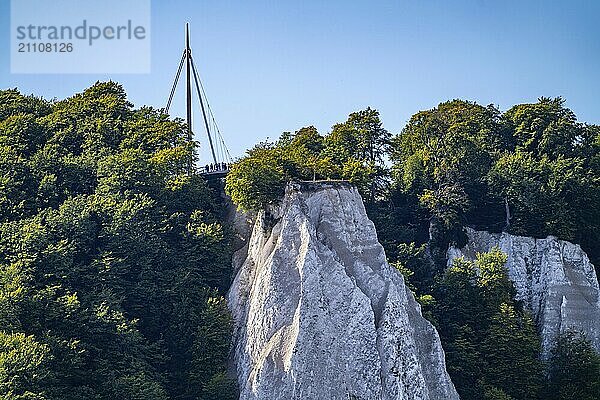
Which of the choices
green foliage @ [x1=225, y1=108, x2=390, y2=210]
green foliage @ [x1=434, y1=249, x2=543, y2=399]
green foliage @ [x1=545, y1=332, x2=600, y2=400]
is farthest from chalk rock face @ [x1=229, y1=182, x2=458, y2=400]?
green foliage @ [x1=545, y1=332, x2=600, y2=400]

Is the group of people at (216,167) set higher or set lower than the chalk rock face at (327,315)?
higher

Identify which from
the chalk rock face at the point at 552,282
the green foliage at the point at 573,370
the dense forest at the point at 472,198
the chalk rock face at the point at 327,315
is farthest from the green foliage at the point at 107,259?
the green foliage at the point at 573,370

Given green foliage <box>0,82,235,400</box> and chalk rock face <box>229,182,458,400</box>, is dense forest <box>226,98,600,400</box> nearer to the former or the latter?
chalk rock face <box>229,182,458,400</box>

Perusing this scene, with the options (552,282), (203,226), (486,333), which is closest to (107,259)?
(203,226)

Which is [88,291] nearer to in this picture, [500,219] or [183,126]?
[183,126]

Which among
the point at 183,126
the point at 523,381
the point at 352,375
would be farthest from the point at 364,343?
the point at 183,126

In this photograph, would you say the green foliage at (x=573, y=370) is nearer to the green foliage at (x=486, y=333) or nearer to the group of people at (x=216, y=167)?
the green foliage at (x=486, y=333)
